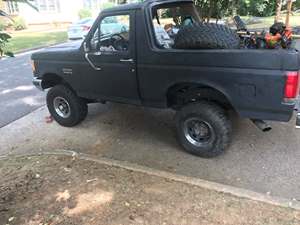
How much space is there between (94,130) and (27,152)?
1155 mm

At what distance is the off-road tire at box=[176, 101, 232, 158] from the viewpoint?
4215 millimetres

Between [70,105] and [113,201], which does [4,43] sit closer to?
[113,201]

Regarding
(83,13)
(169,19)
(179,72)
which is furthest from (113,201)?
(83,13)

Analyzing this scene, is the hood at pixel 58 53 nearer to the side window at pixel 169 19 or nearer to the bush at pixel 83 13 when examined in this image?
the side window at pixel 169 19

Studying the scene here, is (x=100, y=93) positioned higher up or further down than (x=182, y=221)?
higher up

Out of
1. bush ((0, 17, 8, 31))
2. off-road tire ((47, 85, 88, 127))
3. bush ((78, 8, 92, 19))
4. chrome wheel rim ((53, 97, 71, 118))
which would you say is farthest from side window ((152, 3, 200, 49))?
bush ((78, 8, 92, 19))

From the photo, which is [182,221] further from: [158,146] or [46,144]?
[46,144]

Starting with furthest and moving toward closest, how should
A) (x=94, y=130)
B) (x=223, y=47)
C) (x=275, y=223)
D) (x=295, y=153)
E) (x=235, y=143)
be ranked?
(x=94, y=130), (x=235, y=143), (x=295, y=153), (x=223, y=47), (x=275, y=223)

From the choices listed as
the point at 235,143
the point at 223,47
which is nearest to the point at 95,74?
the point at 223,47

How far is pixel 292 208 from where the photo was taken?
10.7 ft

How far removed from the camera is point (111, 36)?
4922mm

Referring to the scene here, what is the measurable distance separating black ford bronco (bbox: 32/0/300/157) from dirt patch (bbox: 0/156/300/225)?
103 centimetres

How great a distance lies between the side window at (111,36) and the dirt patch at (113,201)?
1.76 m

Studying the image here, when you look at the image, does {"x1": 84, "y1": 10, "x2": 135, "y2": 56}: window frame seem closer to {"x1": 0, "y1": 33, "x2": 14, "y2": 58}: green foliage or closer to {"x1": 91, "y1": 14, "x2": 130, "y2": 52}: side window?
{"x1": 91, "y1": 14, "x2": 130, "y2": 52}: side window
